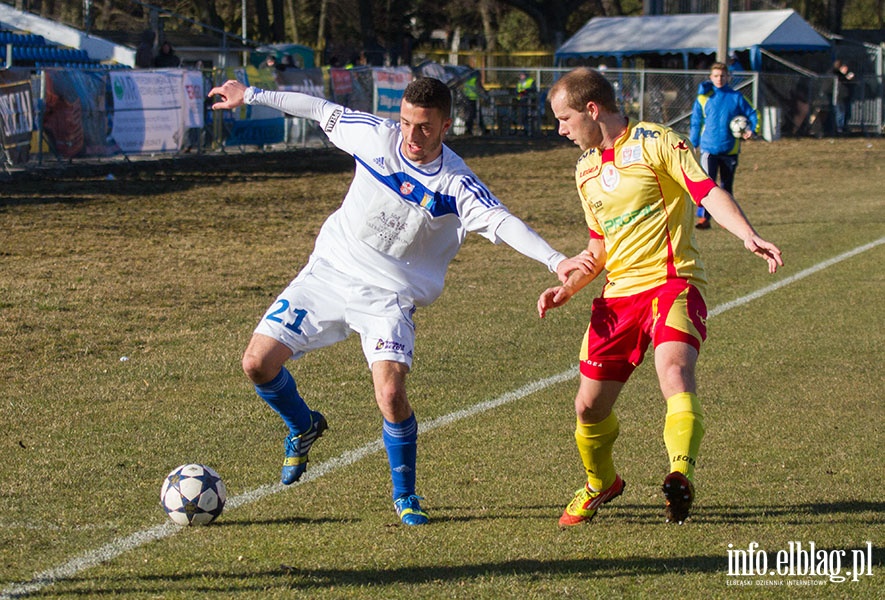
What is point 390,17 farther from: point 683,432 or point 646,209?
point 683,432

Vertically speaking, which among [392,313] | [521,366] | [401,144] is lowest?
[521,366]

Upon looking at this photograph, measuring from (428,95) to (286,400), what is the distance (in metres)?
1.62

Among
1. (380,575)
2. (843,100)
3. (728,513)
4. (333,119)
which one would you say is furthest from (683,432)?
(843,100)

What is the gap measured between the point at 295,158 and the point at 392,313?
20650mm

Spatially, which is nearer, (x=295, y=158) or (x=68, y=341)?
(x=68, y=341)

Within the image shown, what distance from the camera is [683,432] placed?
4.42 m

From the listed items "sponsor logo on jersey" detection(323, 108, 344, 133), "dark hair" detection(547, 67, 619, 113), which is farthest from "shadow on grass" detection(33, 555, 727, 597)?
"sponsor logo on jersey" detection(323, 108, 344, 133)

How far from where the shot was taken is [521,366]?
8305 mm

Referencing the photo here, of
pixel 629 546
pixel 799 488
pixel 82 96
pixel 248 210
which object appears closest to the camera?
pixel 629 546

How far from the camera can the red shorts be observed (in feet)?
15.5

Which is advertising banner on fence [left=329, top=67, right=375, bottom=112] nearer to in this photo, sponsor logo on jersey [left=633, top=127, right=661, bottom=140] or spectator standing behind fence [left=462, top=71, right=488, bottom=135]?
spectator standing behind fence [left=462, top=71, right=488, bottom=135]

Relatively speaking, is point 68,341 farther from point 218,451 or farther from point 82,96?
point 82,96

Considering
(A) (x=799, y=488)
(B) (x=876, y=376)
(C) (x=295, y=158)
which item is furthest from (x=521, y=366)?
(C) (x=295, y=158)

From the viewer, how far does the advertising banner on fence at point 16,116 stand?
19.1m
